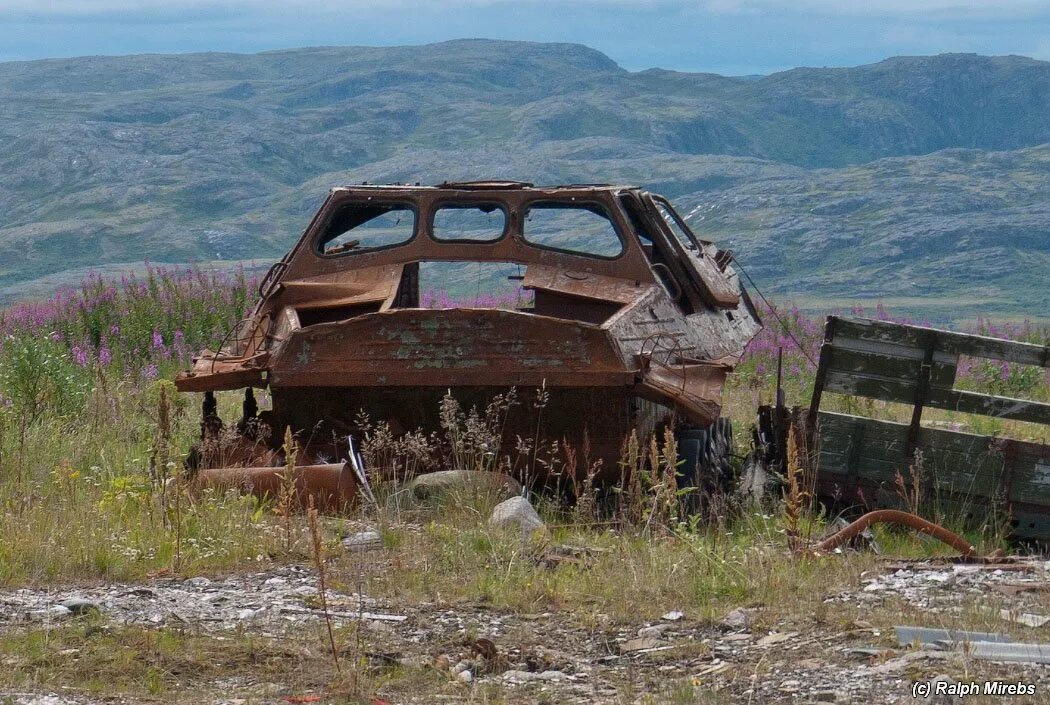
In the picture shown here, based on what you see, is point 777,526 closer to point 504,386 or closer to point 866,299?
point 504,386

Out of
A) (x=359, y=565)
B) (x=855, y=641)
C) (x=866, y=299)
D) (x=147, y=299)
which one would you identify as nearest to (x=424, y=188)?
(x=359, y=565)

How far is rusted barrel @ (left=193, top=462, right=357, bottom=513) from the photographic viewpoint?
7254 millimetres

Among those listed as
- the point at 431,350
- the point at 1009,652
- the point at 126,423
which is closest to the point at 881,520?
the point at 1009,652

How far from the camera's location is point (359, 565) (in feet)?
19.8

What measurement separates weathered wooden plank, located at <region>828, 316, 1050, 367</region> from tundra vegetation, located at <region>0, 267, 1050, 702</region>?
0.97 meters

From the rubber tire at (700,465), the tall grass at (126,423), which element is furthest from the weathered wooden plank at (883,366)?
the tall grass at (126,423)

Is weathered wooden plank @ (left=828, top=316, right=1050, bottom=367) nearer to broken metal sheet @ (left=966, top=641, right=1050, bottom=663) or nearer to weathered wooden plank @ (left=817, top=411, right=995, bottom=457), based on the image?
weathered wooden plank @ (left=817, top=411, right=995, bottom=457)

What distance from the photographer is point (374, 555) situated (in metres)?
6.27

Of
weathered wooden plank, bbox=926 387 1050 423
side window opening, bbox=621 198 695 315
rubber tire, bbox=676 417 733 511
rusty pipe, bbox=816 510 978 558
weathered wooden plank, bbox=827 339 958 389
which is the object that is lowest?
rubber tire, bbox=676 417 733 511

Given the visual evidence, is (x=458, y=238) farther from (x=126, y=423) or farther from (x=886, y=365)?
(x=886, y=365)

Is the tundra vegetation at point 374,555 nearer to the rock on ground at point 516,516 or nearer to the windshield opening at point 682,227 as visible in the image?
the rock on ground at point 516,516

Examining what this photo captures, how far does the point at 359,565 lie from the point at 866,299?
6186 inches

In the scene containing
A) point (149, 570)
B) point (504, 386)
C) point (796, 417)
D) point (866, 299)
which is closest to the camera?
point (149, 570)

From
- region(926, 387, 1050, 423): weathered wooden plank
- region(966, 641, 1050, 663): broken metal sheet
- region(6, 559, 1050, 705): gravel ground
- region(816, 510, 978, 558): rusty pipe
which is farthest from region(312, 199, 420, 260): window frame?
region(966, 641, 1050, 663): broken metal sheet
